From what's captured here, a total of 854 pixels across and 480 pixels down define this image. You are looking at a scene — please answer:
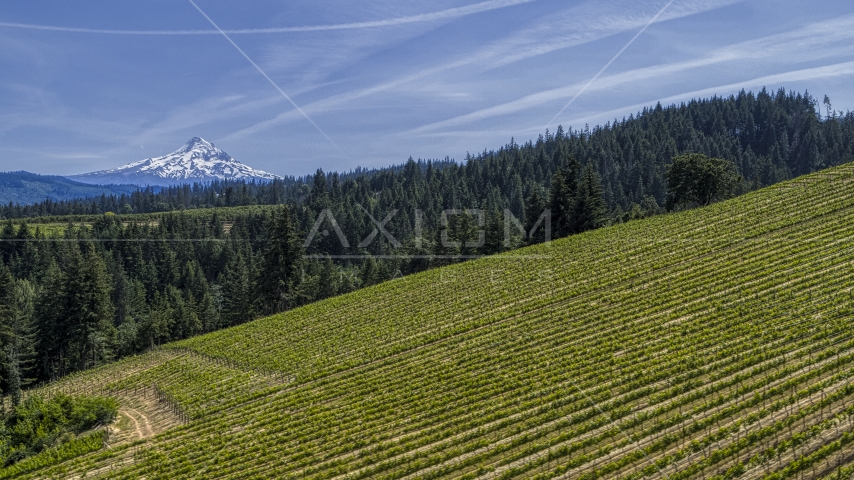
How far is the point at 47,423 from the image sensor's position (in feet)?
82.7

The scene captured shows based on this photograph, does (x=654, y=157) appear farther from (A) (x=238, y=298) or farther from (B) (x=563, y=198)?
(A) (x=238, y=298)

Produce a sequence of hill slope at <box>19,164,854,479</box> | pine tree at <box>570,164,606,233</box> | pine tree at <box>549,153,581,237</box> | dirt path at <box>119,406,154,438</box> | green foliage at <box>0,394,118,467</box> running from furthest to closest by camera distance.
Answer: pine tree at <box>549,153,581,237</box> → pine tree at <box>570,164,606,233</box> → dirt path at <box>119,406,154,438</box> → green foliage at <box>0,394,118,467</box> → hill slope at <box>19,164,854,479</box>

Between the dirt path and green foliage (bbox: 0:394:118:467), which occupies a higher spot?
green foliage (bbox: 0:394:118:467)

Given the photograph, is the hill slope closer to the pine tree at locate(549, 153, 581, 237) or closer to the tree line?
the tree line

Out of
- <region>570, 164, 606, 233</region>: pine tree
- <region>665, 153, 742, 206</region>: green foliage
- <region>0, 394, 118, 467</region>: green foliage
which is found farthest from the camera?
<region>570, 164, 606, 233</region>: pine tree

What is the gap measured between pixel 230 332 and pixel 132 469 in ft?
79.1

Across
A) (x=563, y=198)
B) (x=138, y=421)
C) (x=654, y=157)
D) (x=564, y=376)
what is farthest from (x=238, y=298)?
(x=654, y=157)

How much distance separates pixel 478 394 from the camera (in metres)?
21.0

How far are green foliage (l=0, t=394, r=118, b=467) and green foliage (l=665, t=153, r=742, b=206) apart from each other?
2171 inches

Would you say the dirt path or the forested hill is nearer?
the dirt path

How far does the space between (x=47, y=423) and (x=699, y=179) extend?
58.3 metres

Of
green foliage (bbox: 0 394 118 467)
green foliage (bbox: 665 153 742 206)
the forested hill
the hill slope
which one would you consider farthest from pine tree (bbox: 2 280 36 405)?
the forested hill

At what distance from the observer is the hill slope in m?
14.9

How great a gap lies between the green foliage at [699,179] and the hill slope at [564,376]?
47.5 feet
